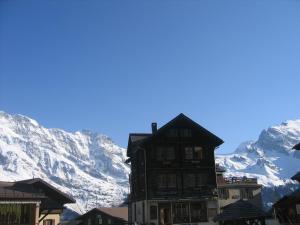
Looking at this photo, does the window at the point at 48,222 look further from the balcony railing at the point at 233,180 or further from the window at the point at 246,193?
Result: the window at the point at 246,193

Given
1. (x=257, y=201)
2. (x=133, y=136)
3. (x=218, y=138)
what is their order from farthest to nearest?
(x=257, y=201) < (x=133, y=136) < (x=218, y=138)

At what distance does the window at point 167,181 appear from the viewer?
2200 inches

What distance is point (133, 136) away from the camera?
63906 millimetres

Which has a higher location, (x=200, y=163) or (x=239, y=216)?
(x=200, y=163)

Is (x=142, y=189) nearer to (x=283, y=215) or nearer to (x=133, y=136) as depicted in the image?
(x=133, y=136)

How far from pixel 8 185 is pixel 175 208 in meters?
21.6

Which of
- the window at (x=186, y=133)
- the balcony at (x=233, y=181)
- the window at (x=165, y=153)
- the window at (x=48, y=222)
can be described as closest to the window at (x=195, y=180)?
the window at (x=165, y=153)

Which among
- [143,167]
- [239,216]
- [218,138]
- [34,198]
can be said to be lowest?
[239,216]

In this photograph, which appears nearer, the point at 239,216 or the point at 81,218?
the point at 239,216

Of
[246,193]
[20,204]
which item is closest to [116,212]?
[246,193]

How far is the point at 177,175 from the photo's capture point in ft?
185

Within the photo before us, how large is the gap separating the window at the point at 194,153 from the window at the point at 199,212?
19.7ft

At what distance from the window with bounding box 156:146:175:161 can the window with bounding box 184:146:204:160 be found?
6.21 feet

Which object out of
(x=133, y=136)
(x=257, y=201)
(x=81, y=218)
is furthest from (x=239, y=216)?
(x=81, y=218)
